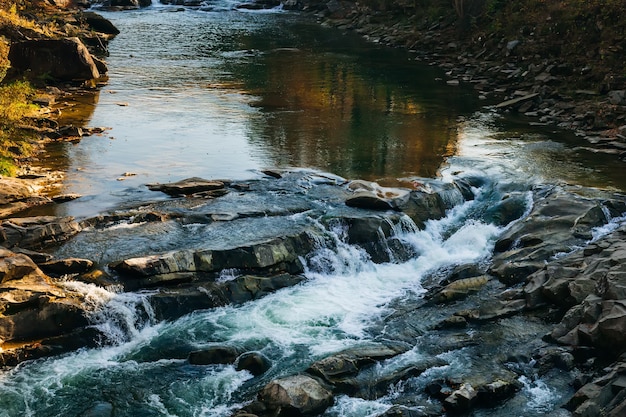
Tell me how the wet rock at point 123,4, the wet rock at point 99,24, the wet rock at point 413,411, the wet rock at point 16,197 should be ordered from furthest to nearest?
the wet rock at point 123,4
the wet rock at point 99,24
the wet rock at point 16,197
the wet rock at point 413,411

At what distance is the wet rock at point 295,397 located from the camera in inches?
420

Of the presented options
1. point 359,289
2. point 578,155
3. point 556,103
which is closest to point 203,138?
point 359,289

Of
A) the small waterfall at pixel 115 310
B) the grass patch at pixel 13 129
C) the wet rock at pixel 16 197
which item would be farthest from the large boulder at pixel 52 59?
the small waterfall at pixel 115 310

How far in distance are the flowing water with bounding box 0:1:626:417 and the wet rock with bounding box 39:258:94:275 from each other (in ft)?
2.70

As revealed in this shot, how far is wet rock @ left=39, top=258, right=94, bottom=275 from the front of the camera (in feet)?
45.8

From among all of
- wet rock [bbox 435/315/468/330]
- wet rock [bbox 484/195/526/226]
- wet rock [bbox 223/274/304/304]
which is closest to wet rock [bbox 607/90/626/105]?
wet rock [bbox 484/195/526/226]

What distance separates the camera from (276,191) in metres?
19.0

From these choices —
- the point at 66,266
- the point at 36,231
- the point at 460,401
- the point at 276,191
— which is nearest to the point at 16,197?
the point at 36,231

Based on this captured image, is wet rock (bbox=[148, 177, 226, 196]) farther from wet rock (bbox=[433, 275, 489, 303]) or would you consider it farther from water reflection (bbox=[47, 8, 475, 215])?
wet rock (bbox=[433, 275, 489, 303])

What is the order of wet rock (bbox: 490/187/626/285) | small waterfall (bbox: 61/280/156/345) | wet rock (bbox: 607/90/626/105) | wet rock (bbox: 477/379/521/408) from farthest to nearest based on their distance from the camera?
wet rock (bbox: 607/90/626/105)
wet rock (bbox: 490/187/626/285)
small waterfall (bbox: 61/280/156/345)
wet rock (bbox: 477/379/521/408)

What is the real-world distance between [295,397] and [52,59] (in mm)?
23859

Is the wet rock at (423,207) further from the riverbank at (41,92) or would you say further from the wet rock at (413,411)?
the riverbank at (41,92)

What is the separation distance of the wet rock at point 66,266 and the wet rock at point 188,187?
465 centimetres

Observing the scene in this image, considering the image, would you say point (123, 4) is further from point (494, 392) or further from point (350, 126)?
point (494, 392)
